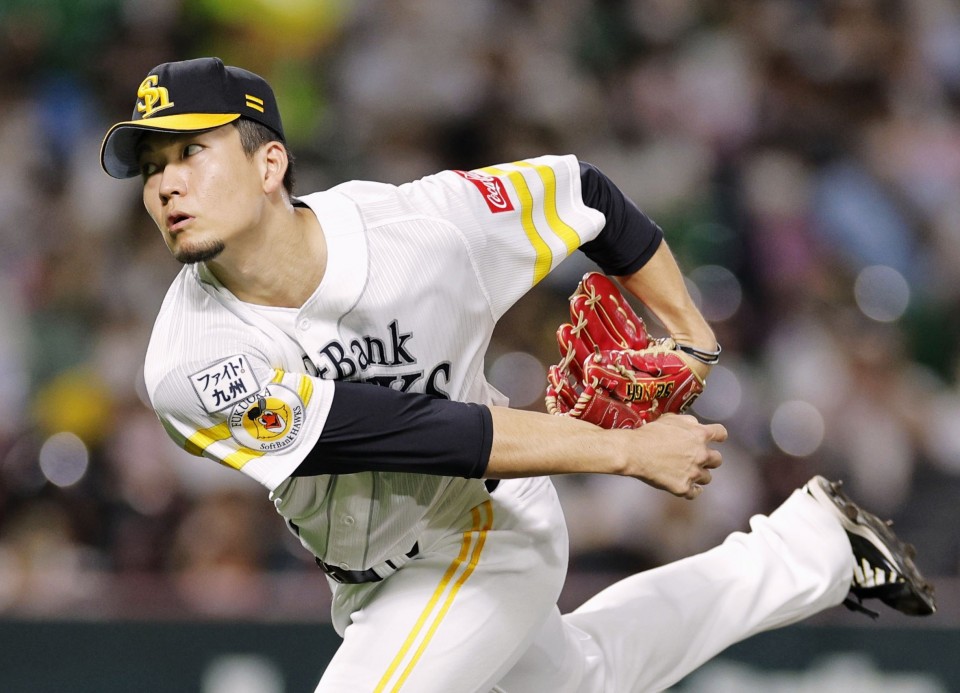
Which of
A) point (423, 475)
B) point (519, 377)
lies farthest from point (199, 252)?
point (519, 377)

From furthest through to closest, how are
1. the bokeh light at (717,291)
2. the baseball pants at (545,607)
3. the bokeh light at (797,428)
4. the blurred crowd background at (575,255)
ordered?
the bokeh light at (717,291) → the bokeh light at (797,428) → the blurred crowd background at (575,255) → the baseball pants at (545,607)

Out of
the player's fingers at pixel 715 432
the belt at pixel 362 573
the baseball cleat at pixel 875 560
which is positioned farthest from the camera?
the baseball cleat at pixel 875 560

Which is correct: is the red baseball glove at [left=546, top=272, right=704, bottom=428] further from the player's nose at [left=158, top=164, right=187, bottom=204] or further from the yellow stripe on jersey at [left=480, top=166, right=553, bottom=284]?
the player's nose at [left=158, top=164, right=187, bottom=204]

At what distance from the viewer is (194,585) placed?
467 cm

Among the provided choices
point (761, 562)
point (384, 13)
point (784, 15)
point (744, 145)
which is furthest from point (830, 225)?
point (761, 562)

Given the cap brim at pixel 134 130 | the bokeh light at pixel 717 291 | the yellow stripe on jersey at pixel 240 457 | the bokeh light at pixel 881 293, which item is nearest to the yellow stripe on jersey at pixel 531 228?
the cap brim at pixel 134 130

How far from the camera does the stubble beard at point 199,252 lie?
2543 mm

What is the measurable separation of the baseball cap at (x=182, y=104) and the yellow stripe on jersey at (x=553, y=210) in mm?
660

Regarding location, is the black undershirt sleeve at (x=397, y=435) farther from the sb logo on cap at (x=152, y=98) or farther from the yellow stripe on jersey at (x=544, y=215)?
the sb logo on cap at (x=152, y=98)

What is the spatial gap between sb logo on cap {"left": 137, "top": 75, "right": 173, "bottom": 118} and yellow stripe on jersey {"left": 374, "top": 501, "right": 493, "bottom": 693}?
1081mm

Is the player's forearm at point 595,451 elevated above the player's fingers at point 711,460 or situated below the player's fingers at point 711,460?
above

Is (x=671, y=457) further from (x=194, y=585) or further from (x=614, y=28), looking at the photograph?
(x=614, y=28)

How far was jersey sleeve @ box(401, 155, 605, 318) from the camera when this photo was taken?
2.87 metres

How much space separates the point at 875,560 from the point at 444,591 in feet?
3.98
